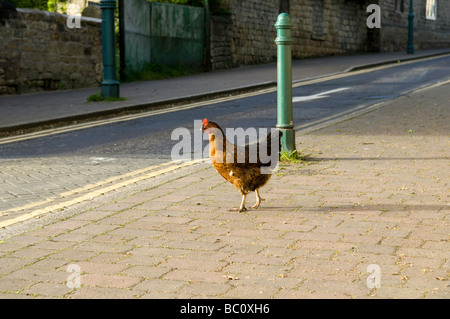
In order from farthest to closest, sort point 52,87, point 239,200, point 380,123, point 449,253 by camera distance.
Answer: point 52,87 < point 380,123 < point 239,200 < point 449,253

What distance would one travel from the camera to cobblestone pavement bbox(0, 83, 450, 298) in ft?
12.4

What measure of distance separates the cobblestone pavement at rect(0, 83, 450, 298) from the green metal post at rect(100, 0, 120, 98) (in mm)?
8020

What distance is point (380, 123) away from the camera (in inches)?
406

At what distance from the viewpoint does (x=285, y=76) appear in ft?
25.0

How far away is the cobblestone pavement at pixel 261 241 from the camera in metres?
3.78

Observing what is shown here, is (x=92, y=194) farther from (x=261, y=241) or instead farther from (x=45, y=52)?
(x=45, y=52)

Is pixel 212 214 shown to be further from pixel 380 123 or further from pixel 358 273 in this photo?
pixel 380 123

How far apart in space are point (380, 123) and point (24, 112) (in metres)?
6.89

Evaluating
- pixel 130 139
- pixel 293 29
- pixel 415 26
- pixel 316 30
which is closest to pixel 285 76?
pixel 130 139

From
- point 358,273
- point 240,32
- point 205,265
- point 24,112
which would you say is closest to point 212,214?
point 205,265

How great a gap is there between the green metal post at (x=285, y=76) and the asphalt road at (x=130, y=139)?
163 centimetres

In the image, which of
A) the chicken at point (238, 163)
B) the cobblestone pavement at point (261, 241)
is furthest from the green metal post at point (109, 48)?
the chicken at point (238, 163)

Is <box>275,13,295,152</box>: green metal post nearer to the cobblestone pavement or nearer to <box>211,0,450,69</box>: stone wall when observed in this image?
the cobblestone pavement

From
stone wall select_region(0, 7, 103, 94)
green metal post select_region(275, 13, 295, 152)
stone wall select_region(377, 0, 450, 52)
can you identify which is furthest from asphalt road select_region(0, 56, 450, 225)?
stone wall select_region(377, 0, 450, 52)
